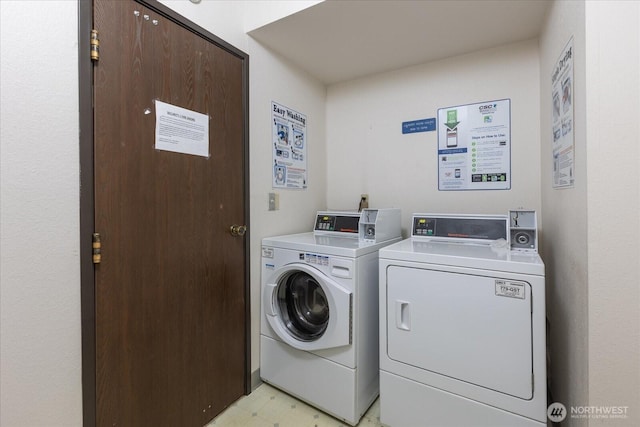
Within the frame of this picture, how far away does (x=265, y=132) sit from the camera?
1.92 meters

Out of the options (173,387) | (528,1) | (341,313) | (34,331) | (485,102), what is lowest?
(173,387)

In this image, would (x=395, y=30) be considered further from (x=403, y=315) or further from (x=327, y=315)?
(x=327, y=315)

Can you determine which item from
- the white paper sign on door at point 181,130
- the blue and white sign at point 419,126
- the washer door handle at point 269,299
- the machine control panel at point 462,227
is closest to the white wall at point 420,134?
the blue and white sign at point 419,126

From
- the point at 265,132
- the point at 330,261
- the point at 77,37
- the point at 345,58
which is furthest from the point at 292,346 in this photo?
the point at 345,58

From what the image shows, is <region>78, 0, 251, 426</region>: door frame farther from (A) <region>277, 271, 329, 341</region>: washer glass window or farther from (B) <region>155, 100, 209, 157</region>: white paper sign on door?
(A) <region>277, 271, 329, 341</region>: washer glass window

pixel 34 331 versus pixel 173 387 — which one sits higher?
pixel 34 331

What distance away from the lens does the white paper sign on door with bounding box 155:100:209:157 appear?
1330mm

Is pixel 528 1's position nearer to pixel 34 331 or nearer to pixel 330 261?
pixel 330 261

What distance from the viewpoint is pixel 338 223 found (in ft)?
6.73

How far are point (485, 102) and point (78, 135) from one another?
228 cm

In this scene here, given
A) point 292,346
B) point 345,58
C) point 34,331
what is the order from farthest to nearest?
point 345,58, point 292,346, point 34,331

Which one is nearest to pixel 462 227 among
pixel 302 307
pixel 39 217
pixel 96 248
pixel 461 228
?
pixel 461 228

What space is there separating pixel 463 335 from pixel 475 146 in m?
1.33

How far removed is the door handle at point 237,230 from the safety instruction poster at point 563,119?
1.57 m
